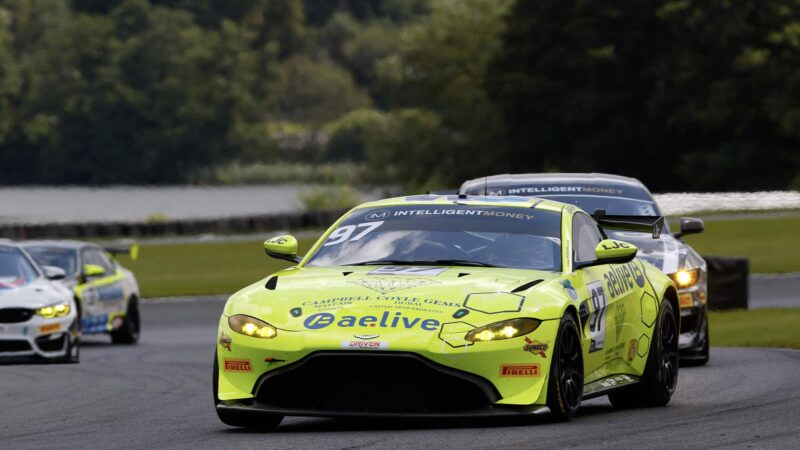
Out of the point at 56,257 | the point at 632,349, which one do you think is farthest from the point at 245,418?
the point at 56,257

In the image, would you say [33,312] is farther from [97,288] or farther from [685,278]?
[685,278]

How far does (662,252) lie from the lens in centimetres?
1608

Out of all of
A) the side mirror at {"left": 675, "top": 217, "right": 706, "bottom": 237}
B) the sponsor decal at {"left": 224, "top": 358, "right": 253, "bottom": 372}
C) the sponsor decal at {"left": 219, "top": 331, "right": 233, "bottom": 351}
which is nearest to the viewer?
the sponsor decal at {"left": 224, "top": 358, "right": 253, "bottom": 372}

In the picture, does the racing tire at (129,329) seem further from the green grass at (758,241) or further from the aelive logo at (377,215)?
the green grass at (758,241)

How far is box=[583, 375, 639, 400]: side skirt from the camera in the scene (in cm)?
1071

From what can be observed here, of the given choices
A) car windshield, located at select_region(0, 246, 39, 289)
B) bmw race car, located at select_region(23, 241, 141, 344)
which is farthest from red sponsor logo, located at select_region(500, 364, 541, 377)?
bmw race car, located at select_region(23, 241, 141, 344)

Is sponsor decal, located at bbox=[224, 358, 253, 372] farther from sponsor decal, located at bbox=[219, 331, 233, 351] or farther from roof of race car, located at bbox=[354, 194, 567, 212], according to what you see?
roof of race car, located at bbox=[354, 194, 567, 212]

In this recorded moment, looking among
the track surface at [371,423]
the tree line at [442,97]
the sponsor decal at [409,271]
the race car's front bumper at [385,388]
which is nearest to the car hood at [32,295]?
the track surface at [371,423]

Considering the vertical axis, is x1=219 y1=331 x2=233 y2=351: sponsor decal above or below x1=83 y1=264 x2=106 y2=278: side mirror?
above

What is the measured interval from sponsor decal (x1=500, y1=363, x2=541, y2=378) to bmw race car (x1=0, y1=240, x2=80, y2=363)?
10.3m

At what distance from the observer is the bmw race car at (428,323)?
959 centimetres

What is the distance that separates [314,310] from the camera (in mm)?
9836

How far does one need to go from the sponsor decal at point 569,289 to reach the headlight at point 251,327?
1660 millimetres

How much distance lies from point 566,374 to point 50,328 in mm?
10252
